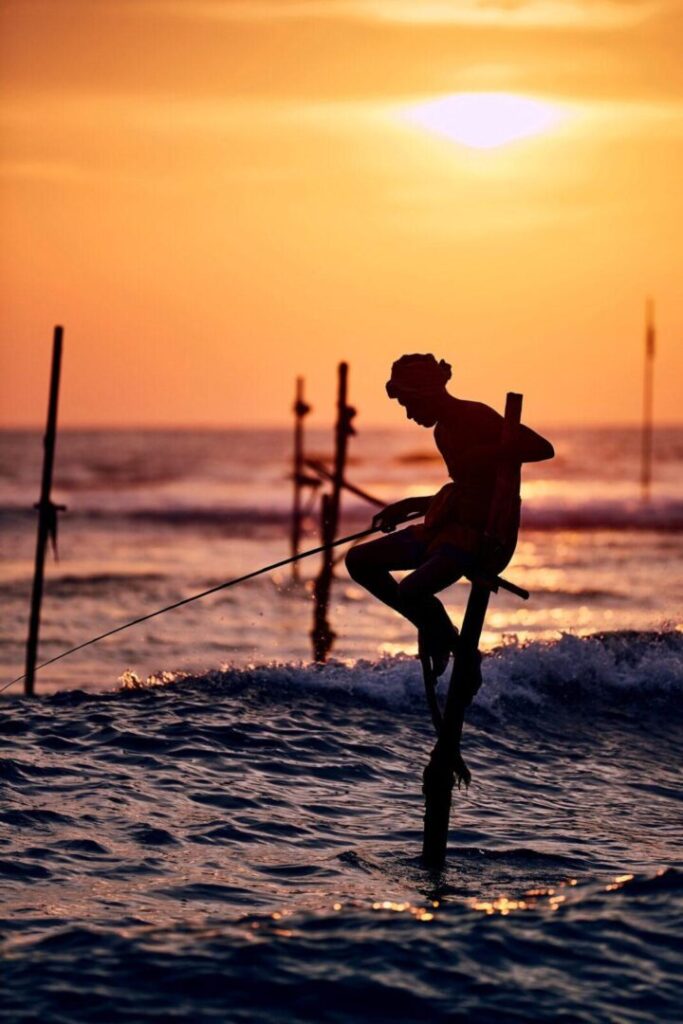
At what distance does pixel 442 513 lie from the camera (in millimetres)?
8414

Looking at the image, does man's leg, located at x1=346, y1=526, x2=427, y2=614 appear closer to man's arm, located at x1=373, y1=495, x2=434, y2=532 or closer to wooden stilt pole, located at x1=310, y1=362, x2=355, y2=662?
man's arm, located at x1=373, y1=495, x2=434, y2=532

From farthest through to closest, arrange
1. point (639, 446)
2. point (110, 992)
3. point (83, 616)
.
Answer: point (639, 446), point (83, 616), point (110, 992)

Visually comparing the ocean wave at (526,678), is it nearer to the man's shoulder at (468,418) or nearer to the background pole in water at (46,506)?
the background pole in water at (46,506)

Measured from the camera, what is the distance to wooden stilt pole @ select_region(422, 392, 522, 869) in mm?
8289

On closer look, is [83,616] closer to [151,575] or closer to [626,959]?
[151,575]

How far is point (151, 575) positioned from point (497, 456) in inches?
1128

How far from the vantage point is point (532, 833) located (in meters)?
9.66

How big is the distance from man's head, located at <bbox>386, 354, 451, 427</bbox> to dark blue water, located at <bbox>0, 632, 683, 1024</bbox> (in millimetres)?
2652

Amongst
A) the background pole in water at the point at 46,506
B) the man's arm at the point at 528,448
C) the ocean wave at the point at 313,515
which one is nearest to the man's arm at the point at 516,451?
the man's arm at the point at 528,448

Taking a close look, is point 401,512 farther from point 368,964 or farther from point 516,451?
point 368,964

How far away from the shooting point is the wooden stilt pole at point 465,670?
27.2 feet

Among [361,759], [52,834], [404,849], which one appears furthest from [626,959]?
[361,759]

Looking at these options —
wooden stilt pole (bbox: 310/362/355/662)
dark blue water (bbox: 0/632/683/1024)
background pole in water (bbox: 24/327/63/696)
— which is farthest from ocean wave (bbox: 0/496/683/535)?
dark blue water (bbox: 0/632/683/1024)

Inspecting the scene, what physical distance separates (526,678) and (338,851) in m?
5.81
